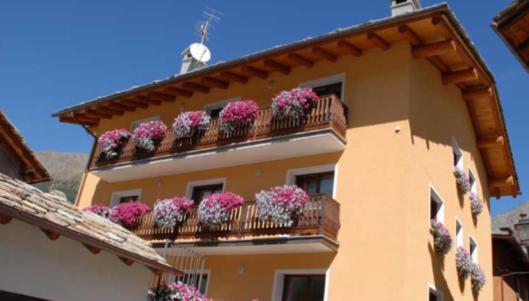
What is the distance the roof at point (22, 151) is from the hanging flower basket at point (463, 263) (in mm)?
12507

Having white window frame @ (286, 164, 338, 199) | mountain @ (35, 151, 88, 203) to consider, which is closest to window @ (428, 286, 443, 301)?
white window frame @ (286, 164, 338, 199)

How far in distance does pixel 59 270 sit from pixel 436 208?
9.69 meters

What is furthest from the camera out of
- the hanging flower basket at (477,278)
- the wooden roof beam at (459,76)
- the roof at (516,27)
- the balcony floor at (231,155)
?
the hanging flower basket at (477,278)

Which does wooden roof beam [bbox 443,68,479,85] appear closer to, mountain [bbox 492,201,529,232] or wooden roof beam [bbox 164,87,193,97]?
wooden roof beam [bbox 164,87,193,97]

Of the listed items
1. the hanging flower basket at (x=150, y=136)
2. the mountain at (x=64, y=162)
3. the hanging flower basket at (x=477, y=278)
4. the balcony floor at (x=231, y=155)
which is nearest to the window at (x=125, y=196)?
the balcony floor at (x=231, y=155)

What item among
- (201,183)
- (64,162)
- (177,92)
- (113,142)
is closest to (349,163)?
(201,183)

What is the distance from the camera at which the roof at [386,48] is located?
41.4 feet

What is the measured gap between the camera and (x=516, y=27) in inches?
213

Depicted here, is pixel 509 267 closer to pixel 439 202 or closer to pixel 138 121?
pixel 439 202

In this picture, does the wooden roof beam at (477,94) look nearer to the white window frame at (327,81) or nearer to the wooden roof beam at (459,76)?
the wooden roof beam at (459,76)

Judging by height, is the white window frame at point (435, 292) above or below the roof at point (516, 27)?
below

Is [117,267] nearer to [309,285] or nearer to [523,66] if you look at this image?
[309,285]

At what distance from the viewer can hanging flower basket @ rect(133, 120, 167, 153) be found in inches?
651

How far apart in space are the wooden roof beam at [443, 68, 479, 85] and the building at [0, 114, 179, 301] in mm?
9756
